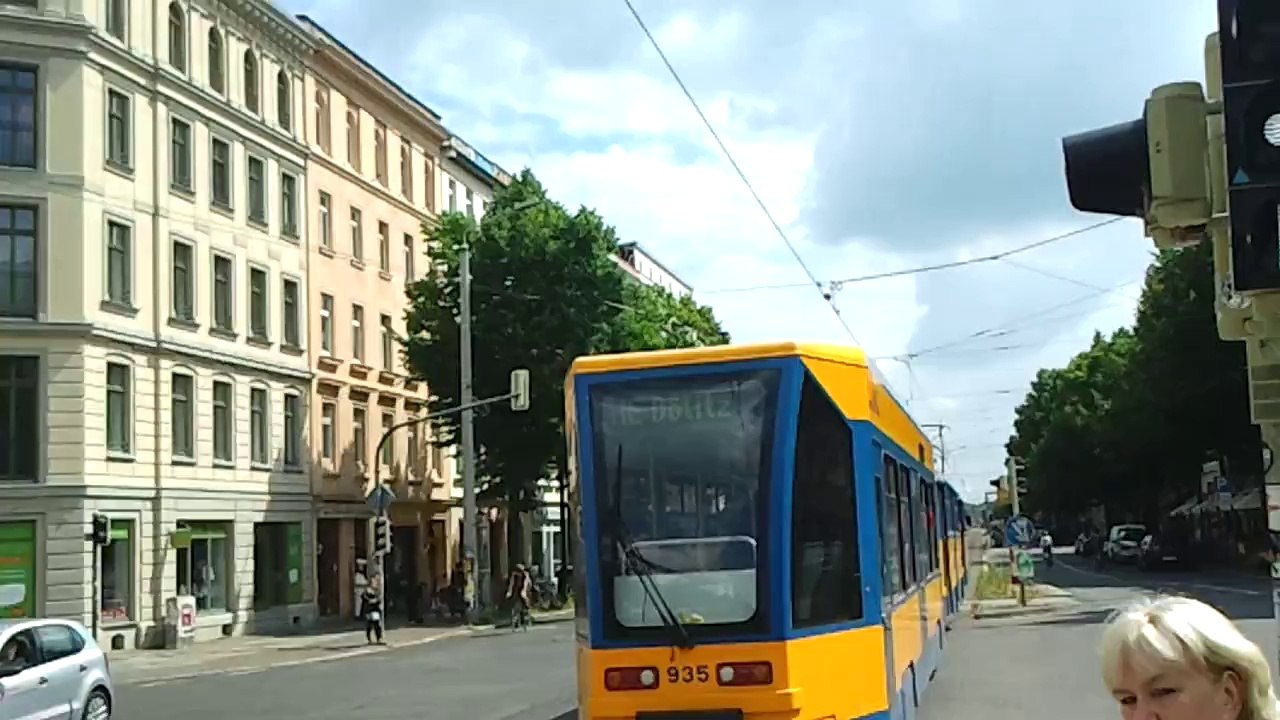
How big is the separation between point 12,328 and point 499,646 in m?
12.8

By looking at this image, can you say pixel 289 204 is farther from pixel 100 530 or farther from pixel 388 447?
pixel 100 530

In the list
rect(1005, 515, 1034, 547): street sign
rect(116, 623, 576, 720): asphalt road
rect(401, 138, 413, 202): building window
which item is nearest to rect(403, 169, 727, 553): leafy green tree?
rect(401, 138, 413, 202): building window

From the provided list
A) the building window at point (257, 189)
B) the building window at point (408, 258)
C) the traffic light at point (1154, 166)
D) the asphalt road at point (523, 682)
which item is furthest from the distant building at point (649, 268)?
the traffic light at point (1154, 166)

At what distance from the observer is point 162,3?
4244 centimetres

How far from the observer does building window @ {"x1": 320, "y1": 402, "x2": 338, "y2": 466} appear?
170ft

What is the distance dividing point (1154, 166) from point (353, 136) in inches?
2031

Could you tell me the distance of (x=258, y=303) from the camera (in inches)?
1893

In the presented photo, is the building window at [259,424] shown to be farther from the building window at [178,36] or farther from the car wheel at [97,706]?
the car wheel at [97,706]

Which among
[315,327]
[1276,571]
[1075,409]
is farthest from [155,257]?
[1075,409]

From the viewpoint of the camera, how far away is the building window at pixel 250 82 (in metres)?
47.2

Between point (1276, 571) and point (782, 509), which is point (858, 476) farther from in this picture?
point (1276, 571)

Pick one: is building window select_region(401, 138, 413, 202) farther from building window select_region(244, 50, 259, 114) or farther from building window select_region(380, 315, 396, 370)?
building window select_region(244, 50, 259, 114)

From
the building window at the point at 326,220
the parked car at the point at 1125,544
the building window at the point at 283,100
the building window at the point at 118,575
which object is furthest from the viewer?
the parked car at the point at 1125,544

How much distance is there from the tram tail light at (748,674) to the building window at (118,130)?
1286 inches
